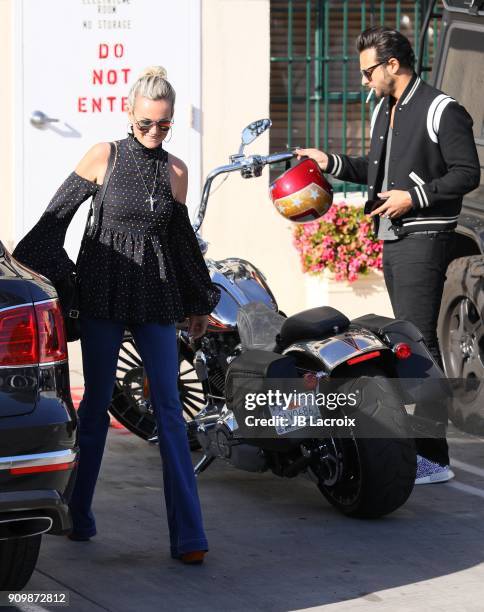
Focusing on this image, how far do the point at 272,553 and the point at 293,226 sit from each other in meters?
5.39

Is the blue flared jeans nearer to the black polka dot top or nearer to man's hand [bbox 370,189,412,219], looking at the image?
the black polka dot top

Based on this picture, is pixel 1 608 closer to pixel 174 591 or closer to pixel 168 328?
pixel 174 591

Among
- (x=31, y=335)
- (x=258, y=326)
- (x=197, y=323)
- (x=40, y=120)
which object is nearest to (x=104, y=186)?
(x=197, y=323)

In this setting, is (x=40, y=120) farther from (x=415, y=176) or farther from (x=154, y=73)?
(x=154, y=73)

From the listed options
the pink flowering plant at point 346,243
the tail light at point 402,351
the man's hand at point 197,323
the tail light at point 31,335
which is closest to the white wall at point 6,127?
the pink flowering plant at point 346,243

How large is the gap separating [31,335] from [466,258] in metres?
3.55

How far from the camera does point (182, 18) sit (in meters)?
9.99

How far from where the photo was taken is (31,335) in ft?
13.2

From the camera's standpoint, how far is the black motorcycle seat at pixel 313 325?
215 inches

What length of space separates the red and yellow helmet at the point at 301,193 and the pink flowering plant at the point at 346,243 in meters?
3.78

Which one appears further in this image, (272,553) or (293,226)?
(293,226)

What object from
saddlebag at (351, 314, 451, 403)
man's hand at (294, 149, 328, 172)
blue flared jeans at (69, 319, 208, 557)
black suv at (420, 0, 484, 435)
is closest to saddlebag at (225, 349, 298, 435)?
saddlebag at (351, 314, 451, 403)

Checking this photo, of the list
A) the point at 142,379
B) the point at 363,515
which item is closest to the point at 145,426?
the point at 142,379

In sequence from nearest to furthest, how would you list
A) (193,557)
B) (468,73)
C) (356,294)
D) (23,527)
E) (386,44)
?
(23,527) → (193,557) → (386,44) → (468,73) → (356,294)
